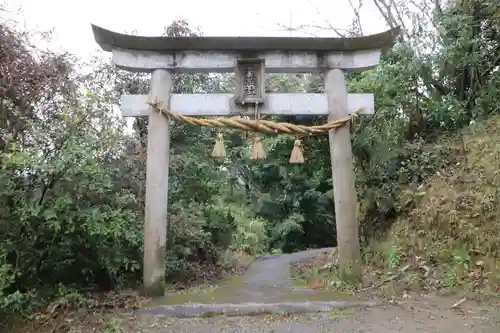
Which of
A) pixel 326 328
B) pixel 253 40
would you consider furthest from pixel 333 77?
pixel 326 328

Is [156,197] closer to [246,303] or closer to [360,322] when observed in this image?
[246,303]

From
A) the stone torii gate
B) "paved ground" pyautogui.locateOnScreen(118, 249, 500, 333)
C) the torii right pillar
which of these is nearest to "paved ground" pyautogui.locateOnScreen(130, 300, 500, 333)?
"paved ground" pyautogui.locateOnScreen(118, 249, 500, 333)

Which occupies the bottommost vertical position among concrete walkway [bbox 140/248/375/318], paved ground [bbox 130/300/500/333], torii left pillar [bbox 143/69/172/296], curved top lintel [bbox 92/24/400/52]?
paved ground [bbox 130/300/500/333]

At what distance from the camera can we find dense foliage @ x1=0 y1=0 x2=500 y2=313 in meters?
5.01

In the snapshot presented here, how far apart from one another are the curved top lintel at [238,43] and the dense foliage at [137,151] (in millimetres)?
856

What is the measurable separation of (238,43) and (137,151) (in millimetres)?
2572

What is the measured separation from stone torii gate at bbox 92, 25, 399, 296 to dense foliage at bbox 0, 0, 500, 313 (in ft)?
1.83

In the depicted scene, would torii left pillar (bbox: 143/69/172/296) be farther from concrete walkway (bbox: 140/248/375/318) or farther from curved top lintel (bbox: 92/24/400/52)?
curved top lintel (bbox: 92/24/400/52)

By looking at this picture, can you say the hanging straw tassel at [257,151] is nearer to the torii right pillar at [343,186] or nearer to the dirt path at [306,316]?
the torii right pillar at [343,186]

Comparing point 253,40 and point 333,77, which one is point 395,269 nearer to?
point 333,77

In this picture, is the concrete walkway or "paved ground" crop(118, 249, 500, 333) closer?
"paved ground" crop(118, 249, 500, 333)

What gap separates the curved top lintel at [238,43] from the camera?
20.4 feet

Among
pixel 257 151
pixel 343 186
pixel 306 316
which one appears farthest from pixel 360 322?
pixel 257 151

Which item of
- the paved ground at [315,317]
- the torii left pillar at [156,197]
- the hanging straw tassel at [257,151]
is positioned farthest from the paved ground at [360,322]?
the hanging straw tassel at [257,151]
